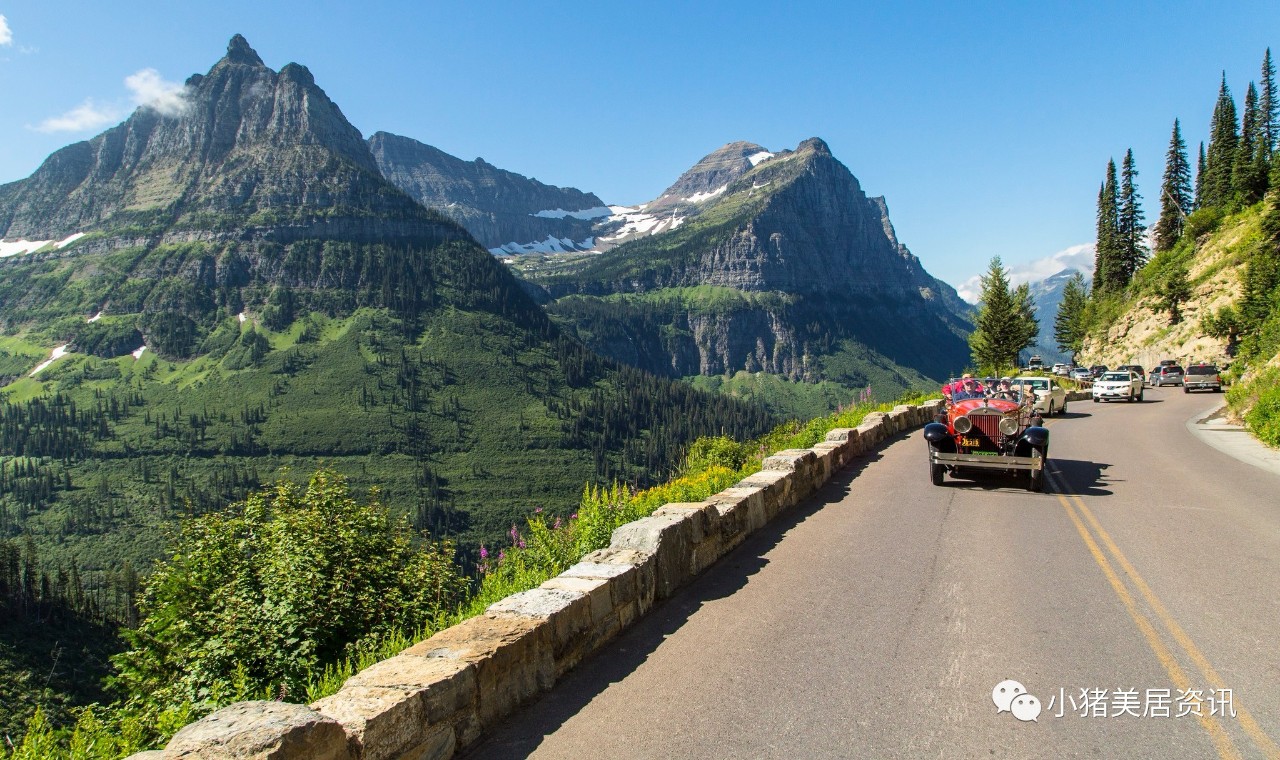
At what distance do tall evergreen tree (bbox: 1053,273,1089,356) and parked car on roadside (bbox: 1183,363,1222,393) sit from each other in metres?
48.1

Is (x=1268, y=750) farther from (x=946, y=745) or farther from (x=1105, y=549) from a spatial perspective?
(x=1105, y=549)

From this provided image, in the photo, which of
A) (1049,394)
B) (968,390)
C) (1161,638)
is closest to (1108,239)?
(1049,394)

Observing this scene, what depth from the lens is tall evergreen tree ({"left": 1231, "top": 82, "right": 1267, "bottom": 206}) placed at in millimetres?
67500

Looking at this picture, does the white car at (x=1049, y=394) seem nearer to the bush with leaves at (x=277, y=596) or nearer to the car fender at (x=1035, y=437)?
the car fender at (x=1035, y=437)

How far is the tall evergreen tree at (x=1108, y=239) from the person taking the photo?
91.6 metres

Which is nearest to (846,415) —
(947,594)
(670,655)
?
(947,594)

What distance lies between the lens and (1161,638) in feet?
20.6

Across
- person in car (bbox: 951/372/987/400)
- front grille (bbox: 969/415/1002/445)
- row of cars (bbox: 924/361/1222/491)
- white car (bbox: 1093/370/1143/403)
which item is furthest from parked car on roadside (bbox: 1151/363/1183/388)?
front grille (bbox: 969/415/1002/445)

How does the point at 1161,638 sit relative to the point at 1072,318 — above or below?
below

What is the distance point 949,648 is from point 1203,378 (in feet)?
154

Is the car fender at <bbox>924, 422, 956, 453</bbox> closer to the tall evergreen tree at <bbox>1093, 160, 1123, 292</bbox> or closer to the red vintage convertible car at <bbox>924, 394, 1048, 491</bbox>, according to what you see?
the red vintage convertible car at <bbox>924, 394, 1048, 491</bbox>

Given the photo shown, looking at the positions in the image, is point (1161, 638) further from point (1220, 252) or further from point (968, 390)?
point (1220, 252)

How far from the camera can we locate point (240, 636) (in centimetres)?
632

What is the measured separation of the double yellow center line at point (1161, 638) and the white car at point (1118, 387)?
1234 inches
